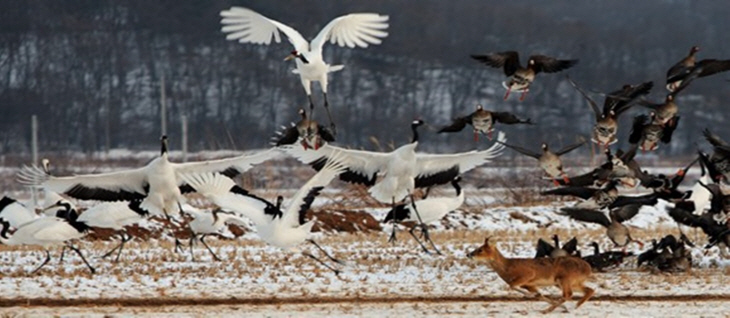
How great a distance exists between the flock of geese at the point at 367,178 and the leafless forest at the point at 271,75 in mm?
47331

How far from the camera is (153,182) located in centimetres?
1947

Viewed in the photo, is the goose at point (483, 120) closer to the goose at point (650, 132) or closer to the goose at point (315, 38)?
the goose at point (650, 132)

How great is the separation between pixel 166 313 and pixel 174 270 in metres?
4.20

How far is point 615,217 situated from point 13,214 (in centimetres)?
740

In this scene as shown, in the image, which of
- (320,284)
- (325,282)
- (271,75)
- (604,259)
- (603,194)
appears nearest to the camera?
(320,284)

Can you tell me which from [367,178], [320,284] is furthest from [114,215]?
[320,284]

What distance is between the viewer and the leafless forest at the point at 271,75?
71125mm

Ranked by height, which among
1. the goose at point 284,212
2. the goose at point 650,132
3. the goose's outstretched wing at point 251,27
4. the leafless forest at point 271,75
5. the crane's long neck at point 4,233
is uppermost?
the goose's outstretched wing at point 251,27

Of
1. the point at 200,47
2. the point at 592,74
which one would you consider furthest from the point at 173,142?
the point at 592,74

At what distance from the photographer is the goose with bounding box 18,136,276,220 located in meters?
19.3

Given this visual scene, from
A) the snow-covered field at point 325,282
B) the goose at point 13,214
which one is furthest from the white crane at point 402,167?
the goose at point 13,214

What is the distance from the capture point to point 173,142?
69812 millimetres

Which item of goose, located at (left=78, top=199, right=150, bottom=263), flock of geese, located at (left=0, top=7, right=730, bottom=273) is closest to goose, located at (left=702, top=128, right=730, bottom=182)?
flock of geese, located at (left=0, top=7, right=730, bottom=273)

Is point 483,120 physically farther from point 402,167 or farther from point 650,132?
point 402,167
